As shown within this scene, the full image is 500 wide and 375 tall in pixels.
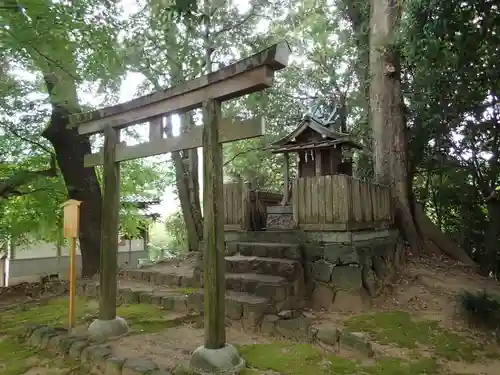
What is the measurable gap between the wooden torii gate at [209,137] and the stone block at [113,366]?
41.7 inches

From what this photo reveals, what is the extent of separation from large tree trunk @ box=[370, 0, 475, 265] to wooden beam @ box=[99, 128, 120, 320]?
6.83m

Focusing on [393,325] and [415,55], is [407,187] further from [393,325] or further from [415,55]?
[393,325]

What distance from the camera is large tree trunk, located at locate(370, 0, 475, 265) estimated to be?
368 inches

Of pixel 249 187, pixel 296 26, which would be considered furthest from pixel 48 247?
pixel 296 26

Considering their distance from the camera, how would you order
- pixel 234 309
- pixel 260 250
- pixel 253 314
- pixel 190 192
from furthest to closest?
1. pixel 190 192
2. pixel 260 250
3. pixel 234 309
4. pixel 253 314

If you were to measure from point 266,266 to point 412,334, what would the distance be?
264cm

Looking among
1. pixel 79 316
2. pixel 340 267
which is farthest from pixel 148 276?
pixel 340 267

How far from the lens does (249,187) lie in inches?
328

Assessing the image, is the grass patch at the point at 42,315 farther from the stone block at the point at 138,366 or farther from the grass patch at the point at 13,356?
the stone block at the point at 138,366

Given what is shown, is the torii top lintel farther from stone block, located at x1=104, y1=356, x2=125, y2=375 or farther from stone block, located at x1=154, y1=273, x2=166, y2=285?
stone block, located at x1=154, y1=273, x2=166, y2=285

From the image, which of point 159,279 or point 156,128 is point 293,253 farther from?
point 159,279

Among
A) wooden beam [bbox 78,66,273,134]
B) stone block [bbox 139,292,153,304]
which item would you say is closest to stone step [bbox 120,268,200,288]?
stone block [bbox 139,292,153,304]

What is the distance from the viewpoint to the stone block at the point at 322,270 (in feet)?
21.6

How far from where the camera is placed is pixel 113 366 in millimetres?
4184
